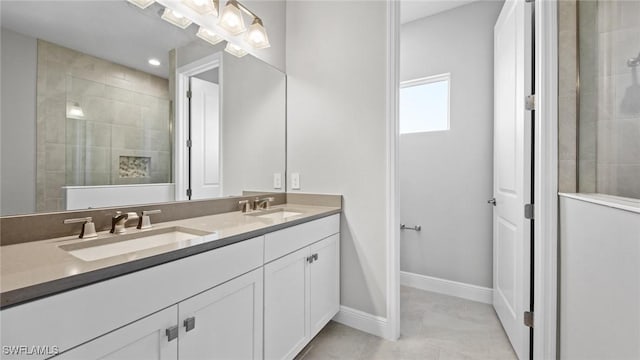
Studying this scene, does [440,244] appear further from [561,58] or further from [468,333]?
[561,58]

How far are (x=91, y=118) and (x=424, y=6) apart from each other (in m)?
2.69

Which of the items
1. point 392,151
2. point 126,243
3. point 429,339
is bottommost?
point 429,339

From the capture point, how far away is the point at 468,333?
6.22ft

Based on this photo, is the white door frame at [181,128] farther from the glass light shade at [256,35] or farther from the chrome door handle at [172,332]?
the chrome door handle at [172,332]

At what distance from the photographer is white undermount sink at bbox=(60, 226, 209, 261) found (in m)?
1.00

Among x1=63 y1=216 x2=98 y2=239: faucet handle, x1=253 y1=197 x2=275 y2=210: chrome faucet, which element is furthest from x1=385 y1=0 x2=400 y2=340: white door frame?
x1=63 y1=216 x2=98 y2=239: faucet handle

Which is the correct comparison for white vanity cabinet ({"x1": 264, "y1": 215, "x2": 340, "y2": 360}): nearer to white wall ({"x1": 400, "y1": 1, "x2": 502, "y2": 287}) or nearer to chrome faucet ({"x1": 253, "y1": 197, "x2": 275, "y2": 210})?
chrome faucet ({"x1": 253, "y1": 197, "x2": 275, "y2": 210})

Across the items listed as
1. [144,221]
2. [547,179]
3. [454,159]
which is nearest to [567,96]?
[547,179]

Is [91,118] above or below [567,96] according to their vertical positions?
below

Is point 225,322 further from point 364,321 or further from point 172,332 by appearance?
point 364,321

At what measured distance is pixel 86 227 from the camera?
3.51 feet

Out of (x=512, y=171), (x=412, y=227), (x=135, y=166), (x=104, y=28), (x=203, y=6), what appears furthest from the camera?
(x=412, y=227)

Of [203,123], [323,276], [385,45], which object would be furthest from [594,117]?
[203,123]

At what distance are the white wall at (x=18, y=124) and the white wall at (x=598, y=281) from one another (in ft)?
6.98
